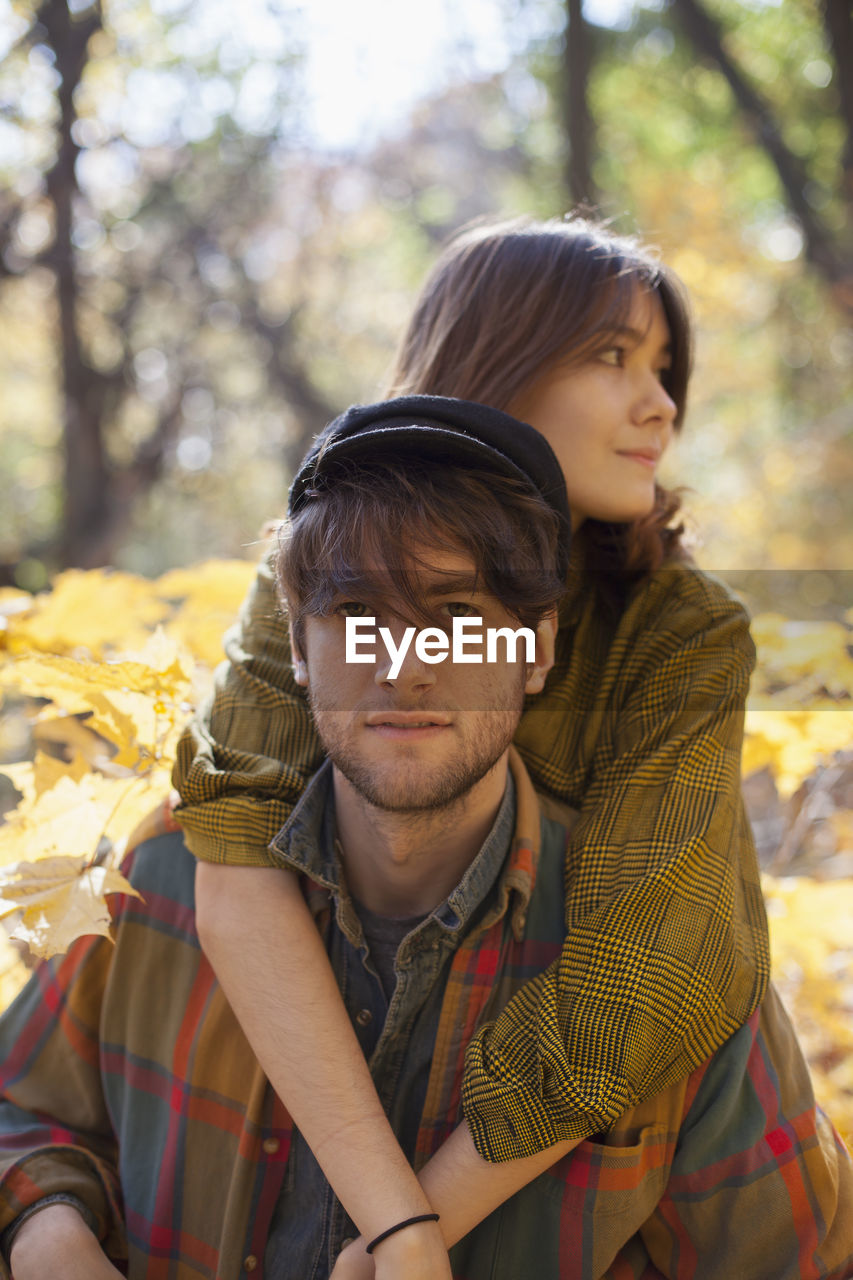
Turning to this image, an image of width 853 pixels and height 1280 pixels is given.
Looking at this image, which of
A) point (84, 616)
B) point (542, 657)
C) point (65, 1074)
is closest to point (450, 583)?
point (542, 657)

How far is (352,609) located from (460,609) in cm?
17

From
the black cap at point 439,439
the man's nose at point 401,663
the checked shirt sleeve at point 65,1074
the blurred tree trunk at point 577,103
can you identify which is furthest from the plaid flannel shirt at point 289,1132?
the blurred tree trunk at point 577,103

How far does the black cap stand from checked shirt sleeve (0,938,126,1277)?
3.23ft

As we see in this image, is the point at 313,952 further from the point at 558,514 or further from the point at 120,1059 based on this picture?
the point at 558,514

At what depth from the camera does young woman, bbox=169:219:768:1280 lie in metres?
1.36

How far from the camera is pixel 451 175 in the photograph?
8.15m

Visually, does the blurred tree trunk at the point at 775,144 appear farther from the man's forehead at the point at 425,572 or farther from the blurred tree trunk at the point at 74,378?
the man's forehead at the point at 425,572

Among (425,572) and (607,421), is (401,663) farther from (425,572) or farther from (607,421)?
(607,421)

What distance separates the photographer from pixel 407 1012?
5.17ft

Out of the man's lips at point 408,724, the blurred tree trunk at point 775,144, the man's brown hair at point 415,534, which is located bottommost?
the man's lips at point 408,724

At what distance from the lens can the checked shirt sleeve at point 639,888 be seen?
1350mm

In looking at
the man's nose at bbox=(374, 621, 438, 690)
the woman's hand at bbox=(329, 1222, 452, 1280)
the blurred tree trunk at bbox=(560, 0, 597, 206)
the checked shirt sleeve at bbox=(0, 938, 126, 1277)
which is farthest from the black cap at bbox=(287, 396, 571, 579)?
the blurred tree trunk at bbox=(560, 0, 597, 206)

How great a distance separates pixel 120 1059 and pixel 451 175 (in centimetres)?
794

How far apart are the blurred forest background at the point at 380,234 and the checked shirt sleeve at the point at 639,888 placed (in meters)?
1.57
